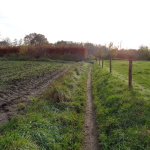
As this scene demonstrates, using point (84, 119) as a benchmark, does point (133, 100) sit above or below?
above

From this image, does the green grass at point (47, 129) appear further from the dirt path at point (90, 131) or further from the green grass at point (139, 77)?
the green grass at point (139, 77)

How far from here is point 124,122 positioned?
595cm

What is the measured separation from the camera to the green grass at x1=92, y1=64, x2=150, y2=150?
4826 mm

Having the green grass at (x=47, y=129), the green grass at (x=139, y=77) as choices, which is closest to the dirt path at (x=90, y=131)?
the green grass at (x=47, y=129)

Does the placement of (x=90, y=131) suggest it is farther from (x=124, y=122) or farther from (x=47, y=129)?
(x=47, y=129)

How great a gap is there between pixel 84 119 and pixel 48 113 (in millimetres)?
1499

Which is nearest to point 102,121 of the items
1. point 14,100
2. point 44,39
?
point 14,100

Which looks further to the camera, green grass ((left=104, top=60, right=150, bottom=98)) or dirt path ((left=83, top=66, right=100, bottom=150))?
green grass ((left=104, top=60, right=150, bottom=98))

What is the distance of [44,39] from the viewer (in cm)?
8606

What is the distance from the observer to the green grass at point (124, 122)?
4.83m

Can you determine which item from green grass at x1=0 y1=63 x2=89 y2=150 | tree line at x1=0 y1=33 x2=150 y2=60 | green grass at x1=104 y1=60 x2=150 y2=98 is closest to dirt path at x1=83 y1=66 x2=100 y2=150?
green grass at x1=0 y1=63 x2=89 y2=150

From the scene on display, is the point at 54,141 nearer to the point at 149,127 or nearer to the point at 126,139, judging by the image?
the point at 126,139

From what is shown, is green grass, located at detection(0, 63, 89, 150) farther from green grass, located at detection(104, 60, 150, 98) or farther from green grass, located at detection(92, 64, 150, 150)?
green grass, located at detection(104, 60, 150, 98)

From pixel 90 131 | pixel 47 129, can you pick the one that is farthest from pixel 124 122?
pixel 47 129
